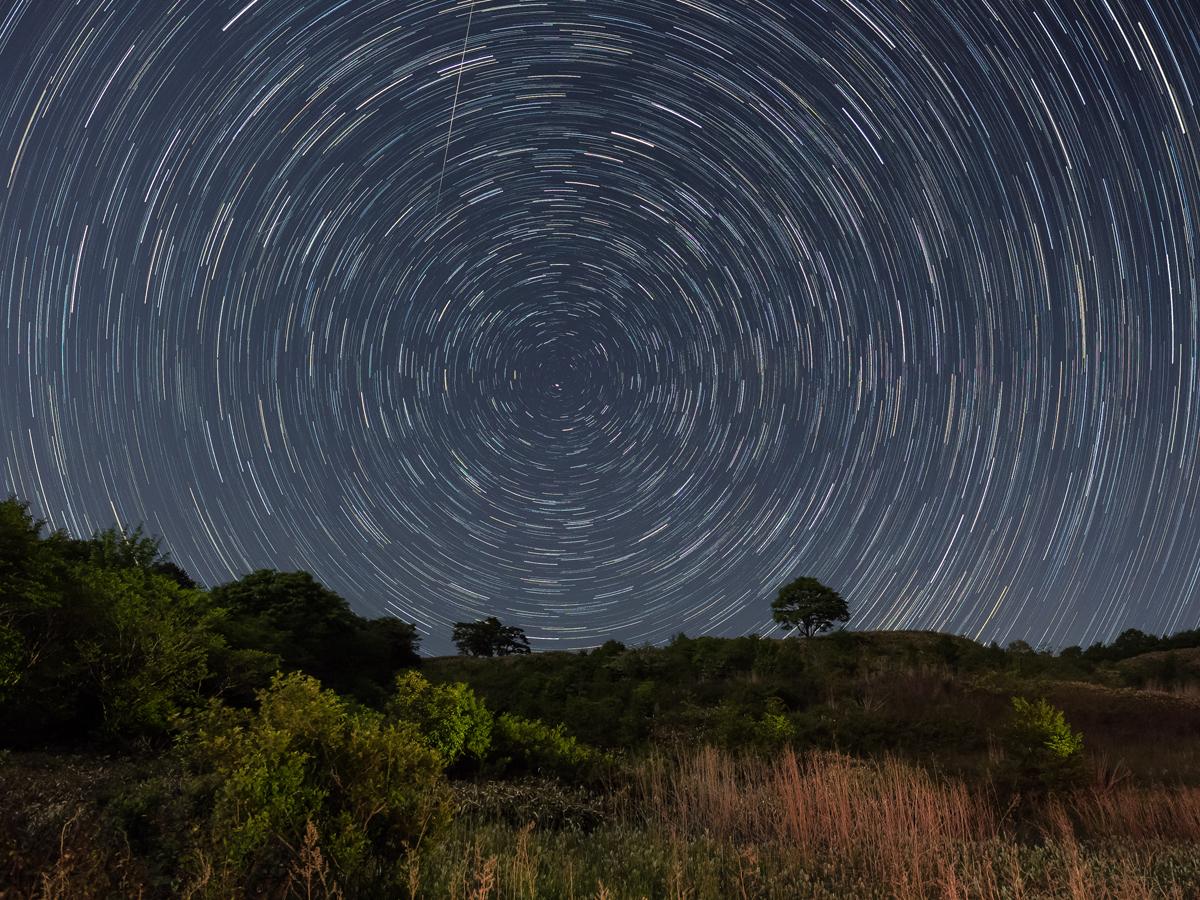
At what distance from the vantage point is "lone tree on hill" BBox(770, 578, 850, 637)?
158ft

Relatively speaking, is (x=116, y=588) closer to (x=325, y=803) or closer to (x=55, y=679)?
(x=55, y=679)

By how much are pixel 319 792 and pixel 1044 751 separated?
38.8 ft

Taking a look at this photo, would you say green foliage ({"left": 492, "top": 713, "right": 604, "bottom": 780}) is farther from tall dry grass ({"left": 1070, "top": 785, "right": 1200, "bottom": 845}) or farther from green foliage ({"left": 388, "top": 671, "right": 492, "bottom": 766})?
tall dry grass ({"left": 1070, "top": 785, "right": 1200, "bottom": 845})

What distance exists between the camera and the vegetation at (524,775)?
17.4 feet

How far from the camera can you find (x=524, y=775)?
1171 cm

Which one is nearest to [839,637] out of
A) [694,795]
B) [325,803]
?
[694,795]

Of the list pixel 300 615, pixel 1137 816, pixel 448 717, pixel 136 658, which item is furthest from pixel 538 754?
pixel 300 615

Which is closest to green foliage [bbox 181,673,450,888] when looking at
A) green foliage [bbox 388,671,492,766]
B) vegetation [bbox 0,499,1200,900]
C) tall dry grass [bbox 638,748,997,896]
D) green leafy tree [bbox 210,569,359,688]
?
vegetation [bbox 0,499,1200,900]

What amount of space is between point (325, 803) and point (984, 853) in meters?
6.14

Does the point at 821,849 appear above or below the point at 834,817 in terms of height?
below

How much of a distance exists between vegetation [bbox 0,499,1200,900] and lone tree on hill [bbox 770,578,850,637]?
69.0ft

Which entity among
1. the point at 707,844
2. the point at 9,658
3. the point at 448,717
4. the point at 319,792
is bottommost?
the point at 707,844

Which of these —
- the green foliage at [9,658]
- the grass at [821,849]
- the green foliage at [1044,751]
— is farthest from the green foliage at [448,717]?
the green foliage at [1044,751]

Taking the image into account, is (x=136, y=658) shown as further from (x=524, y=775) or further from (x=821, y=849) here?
(x=821, y=849)
